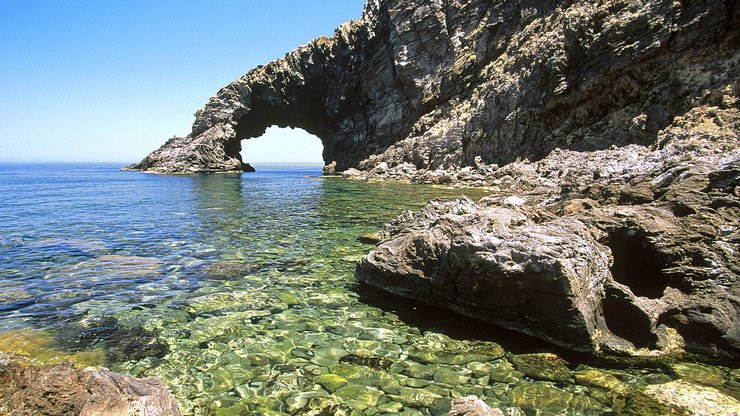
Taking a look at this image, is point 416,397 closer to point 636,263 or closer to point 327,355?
point 327,355

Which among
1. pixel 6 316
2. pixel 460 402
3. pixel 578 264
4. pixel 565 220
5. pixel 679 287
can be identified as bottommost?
→ pixel 6 316

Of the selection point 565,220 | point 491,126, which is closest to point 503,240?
point 565,220

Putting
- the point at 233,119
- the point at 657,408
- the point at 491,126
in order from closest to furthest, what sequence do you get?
1. the point at 657,408
2. the point at 491,126
3. the point at 233,119

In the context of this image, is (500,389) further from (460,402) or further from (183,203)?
(183,203)

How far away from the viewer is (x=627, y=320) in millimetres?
6223

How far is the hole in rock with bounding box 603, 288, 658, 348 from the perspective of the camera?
599 cm

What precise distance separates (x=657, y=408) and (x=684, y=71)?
120ft

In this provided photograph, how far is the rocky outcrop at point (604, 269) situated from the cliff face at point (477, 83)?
98.4 ft

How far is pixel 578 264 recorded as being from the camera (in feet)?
20.0

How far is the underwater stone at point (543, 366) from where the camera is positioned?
536 centimetres

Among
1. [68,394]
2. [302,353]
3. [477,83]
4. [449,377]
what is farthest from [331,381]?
[477,83]

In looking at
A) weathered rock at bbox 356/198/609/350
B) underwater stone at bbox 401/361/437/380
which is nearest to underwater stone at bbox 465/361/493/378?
underwater stone at bbox 401/361/437/380

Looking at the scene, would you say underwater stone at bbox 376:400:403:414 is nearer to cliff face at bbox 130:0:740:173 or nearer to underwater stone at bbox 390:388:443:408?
underwater stone at bbox 390:388:443:408

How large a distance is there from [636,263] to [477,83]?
50.0 metres
